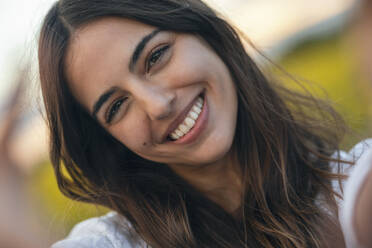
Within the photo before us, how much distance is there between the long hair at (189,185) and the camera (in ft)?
6.22

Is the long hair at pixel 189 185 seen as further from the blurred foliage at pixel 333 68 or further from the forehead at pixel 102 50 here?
the blurred foliage at pixel 333 68

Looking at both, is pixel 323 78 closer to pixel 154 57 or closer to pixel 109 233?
pixel 154 57

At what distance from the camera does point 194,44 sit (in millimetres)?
1896

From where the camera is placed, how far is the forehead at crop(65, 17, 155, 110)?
179 cm

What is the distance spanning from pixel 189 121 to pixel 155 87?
0.23m

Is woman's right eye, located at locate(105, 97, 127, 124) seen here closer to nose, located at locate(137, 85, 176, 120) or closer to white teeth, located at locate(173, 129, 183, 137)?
nose, located at locate(137, 85, 176, 120)

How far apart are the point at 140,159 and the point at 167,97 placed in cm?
64

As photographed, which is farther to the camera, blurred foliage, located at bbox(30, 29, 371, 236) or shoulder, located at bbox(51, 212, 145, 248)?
blurred foliage, located at bbox(30, 29, 371, 236)

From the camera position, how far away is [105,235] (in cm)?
194

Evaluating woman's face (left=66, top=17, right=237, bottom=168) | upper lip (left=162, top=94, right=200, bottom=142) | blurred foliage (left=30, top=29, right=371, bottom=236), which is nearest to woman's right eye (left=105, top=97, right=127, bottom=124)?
woman's face (left=66, top=17, right=237, bottom=168)

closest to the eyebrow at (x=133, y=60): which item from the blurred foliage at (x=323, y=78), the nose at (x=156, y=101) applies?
the nose at (x=156, y=101)

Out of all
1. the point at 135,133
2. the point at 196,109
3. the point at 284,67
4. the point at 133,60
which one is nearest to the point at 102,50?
the point at 133,60

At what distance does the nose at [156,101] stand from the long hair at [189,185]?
0.32 metres

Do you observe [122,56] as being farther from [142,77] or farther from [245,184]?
[245,184]
